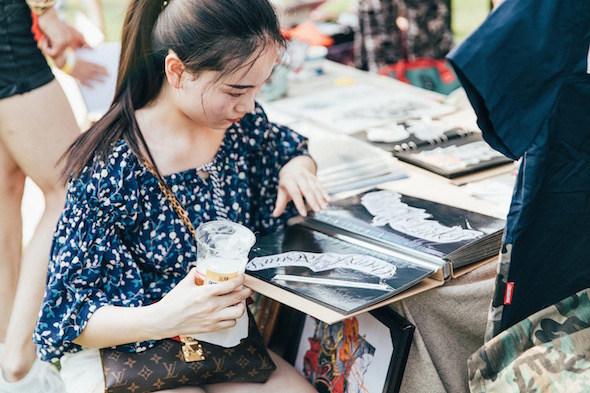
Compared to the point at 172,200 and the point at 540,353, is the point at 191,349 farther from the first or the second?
the point at 540,353

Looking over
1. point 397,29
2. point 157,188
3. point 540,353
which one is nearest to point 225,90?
point 157,188

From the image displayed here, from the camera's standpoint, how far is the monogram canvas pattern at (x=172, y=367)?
1301mm

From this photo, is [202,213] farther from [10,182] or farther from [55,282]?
[10,182]

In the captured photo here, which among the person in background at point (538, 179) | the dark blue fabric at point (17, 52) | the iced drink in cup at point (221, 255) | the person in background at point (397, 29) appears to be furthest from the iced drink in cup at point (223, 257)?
the person in background at point (397, 29)

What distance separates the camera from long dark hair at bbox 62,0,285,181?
1.31m

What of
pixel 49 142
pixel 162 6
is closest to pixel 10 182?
pixel 49 142

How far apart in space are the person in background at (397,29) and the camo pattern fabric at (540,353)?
2.63 metres

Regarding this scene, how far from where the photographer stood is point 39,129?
171 cm

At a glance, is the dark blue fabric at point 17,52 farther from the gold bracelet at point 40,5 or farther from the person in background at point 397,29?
the person in background at point 397,29

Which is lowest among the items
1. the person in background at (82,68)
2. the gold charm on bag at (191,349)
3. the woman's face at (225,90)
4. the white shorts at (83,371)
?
the white shorts at (83,371)

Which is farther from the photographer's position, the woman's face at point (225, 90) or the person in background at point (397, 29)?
the person in background at point (397, 29)

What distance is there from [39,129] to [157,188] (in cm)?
50

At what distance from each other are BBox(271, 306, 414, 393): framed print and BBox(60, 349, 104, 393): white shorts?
1.60 feet

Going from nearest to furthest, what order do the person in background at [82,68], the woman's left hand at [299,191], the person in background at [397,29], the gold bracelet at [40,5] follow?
the woman's left hand at [299,191] < the gold bracelet at [40,5] < the person in background at [82,68] < the person in background at [397,29]
